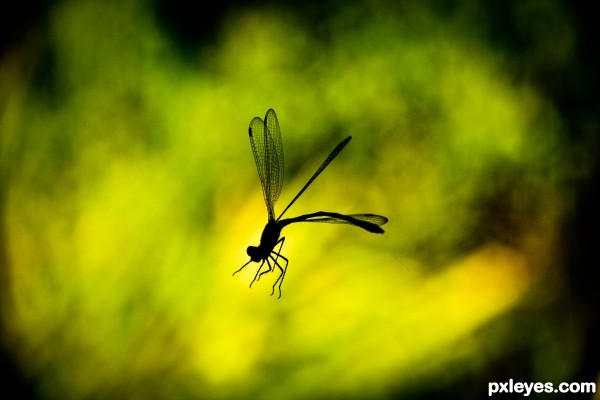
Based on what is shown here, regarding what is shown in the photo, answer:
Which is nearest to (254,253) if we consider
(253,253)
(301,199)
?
(253,253)

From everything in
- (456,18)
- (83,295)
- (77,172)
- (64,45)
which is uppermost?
(456,18)

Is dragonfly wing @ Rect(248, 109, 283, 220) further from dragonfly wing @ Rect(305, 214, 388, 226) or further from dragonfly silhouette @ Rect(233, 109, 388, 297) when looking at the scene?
dragonfly wing @ Rect(305, 214, 388, 226)

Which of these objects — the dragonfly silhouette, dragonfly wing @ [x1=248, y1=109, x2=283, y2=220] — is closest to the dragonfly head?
the dragonfly silhouette

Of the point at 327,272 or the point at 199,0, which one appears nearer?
the point at 327,272

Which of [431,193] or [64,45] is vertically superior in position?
[64,45]

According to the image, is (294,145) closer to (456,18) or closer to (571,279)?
(456,18)

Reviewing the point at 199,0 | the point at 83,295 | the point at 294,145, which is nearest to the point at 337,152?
the point at 294,145

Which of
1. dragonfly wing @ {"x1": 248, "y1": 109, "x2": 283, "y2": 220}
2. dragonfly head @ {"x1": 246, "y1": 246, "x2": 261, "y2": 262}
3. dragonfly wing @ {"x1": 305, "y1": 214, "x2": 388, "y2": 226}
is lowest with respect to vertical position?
dragonfly head @ {"x1": 246, "y1": 246, "x2": 261, "y2": 262}

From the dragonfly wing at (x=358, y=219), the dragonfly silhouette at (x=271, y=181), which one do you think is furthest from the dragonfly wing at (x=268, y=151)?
the dragonfly wing at (x=358, y=219)
